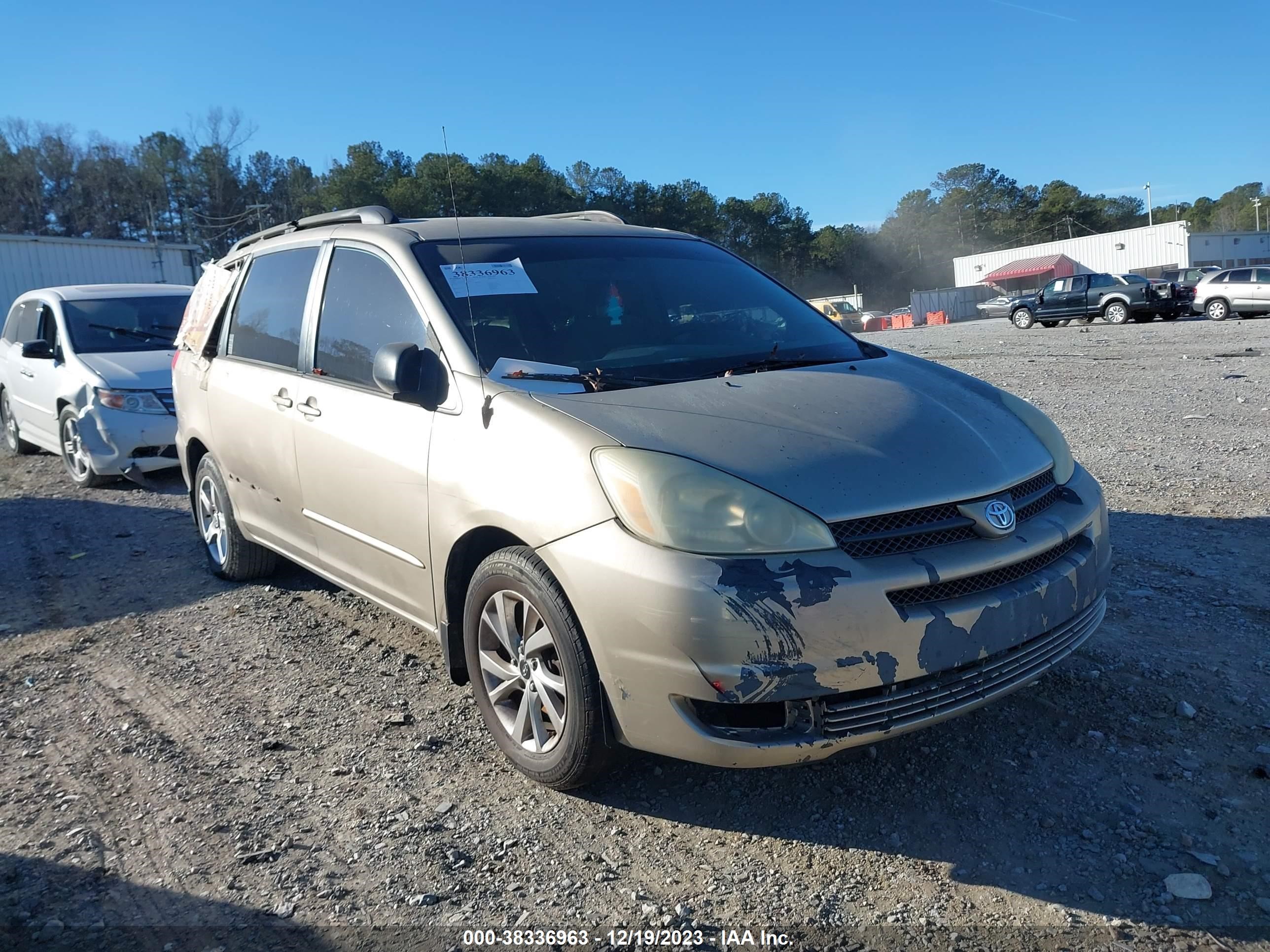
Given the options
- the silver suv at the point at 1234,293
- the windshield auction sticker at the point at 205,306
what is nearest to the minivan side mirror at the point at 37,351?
the windshield auction sticker at the point at 205,306

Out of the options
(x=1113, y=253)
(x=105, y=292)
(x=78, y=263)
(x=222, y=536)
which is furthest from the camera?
(x=1113, y=253)

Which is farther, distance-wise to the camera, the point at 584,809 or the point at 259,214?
the point at 259,214

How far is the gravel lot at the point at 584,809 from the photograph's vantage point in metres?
2.43

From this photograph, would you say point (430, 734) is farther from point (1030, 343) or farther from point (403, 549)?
point (1030, 343)

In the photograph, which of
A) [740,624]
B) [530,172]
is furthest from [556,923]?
[530,172]

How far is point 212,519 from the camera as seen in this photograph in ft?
17.9

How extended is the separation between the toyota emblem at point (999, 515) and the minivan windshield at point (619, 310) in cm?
109

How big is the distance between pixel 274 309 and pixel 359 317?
3.17ft

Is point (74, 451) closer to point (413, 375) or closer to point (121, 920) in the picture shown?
point (413, 375)

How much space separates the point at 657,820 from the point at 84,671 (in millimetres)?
2874

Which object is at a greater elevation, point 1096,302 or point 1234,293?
point 1096,302

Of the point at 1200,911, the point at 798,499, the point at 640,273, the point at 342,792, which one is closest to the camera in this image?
the point at 1200,911

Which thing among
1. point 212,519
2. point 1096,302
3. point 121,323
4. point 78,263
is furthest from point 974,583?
point 1096,302

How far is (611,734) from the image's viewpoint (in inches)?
108
